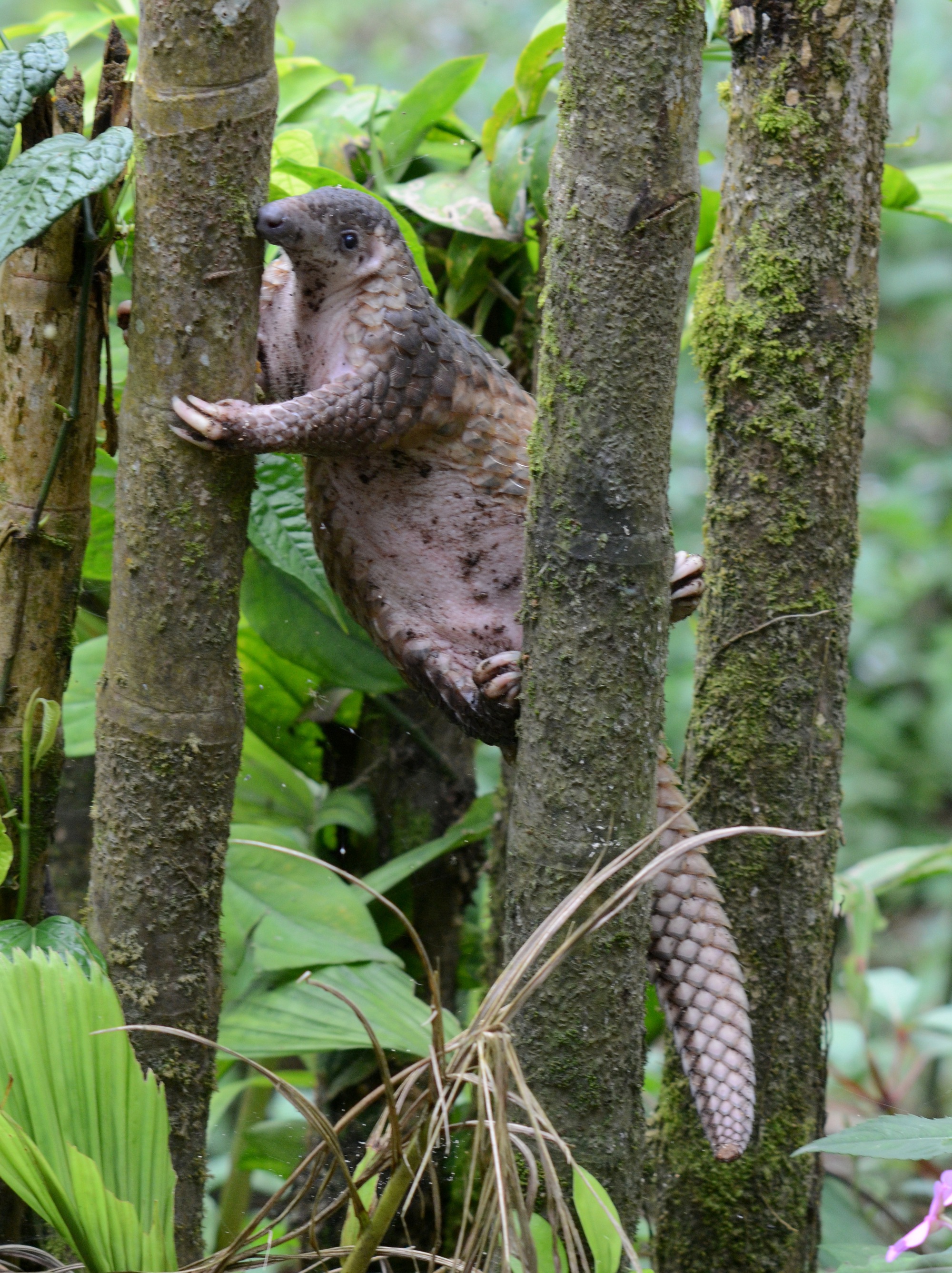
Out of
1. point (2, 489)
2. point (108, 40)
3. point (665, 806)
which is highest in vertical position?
point (108, 40)

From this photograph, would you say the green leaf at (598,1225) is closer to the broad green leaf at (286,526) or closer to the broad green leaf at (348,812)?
the broad green leaf at (286,526)

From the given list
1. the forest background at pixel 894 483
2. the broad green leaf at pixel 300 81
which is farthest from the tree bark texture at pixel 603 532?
the forest background at pixel 894 483

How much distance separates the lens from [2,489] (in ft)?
4.01

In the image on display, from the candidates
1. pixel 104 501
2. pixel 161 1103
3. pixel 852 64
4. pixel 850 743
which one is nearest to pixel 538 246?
pixel 852 64

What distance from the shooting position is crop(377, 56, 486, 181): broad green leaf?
1816 mm

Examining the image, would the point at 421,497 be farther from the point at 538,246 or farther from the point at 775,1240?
the point at 775,1240

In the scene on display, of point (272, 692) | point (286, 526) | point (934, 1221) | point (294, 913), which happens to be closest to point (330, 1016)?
point (294, 913)

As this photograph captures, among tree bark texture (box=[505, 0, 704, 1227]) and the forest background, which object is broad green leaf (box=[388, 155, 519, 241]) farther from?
the forest background

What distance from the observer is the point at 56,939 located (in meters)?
1.14

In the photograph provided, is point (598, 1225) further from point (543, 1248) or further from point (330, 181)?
point (330, 181)

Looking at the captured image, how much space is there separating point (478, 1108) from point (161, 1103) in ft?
1.13

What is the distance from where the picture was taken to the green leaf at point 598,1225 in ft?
3.12

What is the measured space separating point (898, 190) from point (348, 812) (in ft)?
4.48

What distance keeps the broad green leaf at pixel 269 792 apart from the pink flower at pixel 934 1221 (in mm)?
1293
